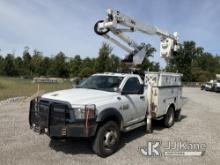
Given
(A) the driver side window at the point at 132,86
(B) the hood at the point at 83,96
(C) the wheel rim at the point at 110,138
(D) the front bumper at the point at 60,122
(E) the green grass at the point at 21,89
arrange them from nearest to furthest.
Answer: (D) the front bumper at the point at 60,122, (B) the hood at the point at 83,96, (C) the wheel rim at the point at 110,138, (A) the driver side window at the point at 132,86, (E) the green grass at the point at 21,89

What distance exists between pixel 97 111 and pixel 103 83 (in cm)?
167

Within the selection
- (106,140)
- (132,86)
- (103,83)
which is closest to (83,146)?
(106,140)

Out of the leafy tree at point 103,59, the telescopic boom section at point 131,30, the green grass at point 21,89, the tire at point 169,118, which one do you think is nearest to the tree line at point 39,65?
the leafy tree at point 103,59

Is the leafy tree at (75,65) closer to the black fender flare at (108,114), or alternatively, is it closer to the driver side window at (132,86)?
the driver side window at (132,86)

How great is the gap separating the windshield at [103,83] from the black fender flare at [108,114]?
0.73 m

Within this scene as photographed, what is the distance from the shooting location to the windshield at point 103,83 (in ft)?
22.8

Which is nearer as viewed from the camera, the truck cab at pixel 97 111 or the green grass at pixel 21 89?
the truck cab at pixel 97 111

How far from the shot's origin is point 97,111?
568 centimetres

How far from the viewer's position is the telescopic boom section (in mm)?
10828

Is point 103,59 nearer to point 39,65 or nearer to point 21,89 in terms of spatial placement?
point 21,89

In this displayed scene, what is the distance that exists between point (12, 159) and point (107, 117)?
227 cm

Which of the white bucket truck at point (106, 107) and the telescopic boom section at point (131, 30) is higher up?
the telescopic boom section at point (131, 30)

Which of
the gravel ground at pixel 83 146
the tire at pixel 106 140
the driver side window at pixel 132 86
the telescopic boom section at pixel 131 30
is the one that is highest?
the telescopic boom section at pixel 131 30

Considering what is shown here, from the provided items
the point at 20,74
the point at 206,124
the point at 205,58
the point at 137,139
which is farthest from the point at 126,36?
the point at 205,58
